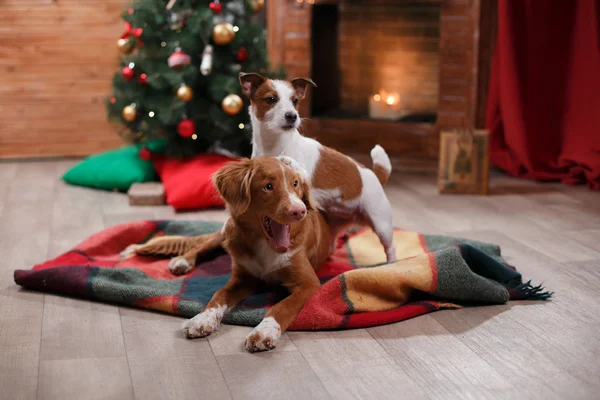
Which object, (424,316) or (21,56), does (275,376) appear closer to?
(424,316)

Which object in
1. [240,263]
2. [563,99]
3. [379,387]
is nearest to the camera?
[379,387]

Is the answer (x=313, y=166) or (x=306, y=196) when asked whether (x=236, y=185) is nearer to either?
(x=306, y=196)

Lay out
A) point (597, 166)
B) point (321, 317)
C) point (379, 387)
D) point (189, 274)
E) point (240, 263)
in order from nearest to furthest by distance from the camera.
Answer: point (379, 387) → point (321, 317) → point (240, 263) → point (189, 274) → point (597, 166)

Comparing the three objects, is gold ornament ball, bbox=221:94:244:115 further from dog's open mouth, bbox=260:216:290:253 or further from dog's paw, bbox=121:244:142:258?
dog's open mouth, bbox=260:216:290:253

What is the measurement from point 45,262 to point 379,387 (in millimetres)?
1477

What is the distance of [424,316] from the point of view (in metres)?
2.33

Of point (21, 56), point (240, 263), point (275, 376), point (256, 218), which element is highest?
point (21, 56)

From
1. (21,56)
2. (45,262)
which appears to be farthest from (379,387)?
(21,56)

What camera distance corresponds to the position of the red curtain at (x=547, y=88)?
13.6ft

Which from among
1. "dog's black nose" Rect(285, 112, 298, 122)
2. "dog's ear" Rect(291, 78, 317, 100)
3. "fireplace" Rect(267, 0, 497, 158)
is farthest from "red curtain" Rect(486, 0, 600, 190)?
"dog's black nose" Rect(285, 112, 298, 122)

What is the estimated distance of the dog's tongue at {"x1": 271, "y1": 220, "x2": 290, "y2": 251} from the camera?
7.57ft

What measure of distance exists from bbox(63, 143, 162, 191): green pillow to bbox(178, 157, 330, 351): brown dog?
5.78 ft

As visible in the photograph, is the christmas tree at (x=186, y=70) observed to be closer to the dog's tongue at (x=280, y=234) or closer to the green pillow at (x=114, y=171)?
the green pillow at (x=114, y=171)

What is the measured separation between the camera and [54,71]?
4.79 meters
